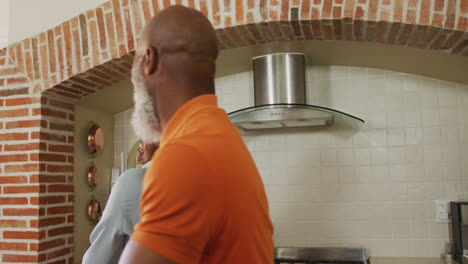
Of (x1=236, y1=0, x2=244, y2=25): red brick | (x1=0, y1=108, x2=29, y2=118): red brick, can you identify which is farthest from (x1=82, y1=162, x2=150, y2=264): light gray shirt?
(x1=0, y1=108, x2=29, y2=118): red brick

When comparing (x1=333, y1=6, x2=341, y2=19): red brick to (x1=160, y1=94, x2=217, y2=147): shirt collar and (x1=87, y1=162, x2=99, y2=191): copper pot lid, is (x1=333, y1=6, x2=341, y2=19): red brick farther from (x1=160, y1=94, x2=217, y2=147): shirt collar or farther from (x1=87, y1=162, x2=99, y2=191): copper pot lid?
(x1=87, y1=162, x2=99, y2=191): copper pot lid

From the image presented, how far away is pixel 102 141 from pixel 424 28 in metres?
2.42

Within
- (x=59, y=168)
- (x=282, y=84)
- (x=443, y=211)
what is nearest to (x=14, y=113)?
(x=59, y=168)

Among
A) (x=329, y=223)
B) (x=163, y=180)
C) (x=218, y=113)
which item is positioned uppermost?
(x=218, y=113)

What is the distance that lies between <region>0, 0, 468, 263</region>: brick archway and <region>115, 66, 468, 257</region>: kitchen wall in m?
0.74

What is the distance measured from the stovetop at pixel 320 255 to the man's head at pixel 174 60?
246 centimetres

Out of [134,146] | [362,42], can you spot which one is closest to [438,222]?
[362,42]

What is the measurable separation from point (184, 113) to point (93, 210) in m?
2.85

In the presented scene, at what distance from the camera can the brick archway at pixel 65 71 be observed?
7.93ft

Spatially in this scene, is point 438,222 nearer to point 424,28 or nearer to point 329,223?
point 329,223

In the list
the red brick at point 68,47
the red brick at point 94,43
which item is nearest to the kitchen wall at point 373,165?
the red brick at point 94,43

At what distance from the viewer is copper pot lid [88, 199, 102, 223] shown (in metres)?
3.34

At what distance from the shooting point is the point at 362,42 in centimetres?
275

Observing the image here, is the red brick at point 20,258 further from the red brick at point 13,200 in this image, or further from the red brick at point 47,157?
the red brick at point 47,157
